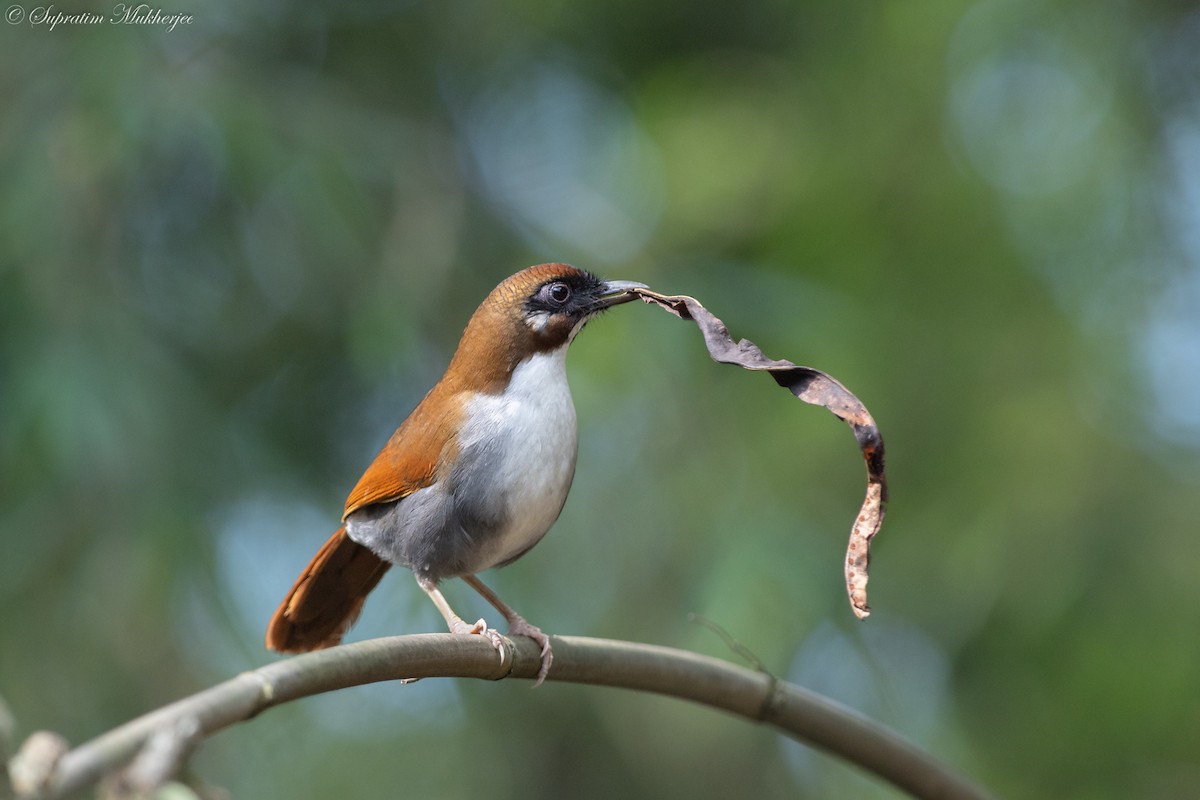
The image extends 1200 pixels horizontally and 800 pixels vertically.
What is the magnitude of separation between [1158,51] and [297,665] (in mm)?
6059

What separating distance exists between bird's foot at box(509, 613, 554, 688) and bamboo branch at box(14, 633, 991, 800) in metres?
0.02

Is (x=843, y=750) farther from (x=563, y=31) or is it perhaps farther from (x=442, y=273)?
(x=563, y=31)

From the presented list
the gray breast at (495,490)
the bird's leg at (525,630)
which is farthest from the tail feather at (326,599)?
the bird's leg at (525,630)

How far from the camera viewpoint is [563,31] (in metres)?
6.62

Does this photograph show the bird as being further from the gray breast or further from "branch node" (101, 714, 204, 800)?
"branch node" (101, 714, 204, 800)

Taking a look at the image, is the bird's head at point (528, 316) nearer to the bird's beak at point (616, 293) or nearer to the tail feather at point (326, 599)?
the bird's beak at point (616, 293)

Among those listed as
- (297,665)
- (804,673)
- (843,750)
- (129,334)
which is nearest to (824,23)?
(804,673)

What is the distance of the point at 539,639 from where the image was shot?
8.29ft

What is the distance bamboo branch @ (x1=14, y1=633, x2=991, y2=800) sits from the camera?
1.55 m

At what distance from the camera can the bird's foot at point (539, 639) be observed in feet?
7.59

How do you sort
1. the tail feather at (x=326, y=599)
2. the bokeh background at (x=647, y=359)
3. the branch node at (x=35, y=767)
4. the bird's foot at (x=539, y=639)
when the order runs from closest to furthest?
the branch node at (x=35, y=767) → the bird's foot at (x=539, y=639) → the tail feather at (x=326, y=599) → the bokeh background at (x=647, y=359)

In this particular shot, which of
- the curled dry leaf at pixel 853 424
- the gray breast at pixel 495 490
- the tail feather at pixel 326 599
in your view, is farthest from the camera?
the tail feather at pixel 326 599

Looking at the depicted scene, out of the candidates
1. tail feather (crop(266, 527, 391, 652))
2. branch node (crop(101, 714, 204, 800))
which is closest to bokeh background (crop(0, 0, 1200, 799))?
tail feather (crop(266, 527, 391, 652))

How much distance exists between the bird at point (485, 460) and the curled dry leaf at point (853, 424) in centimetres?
98
